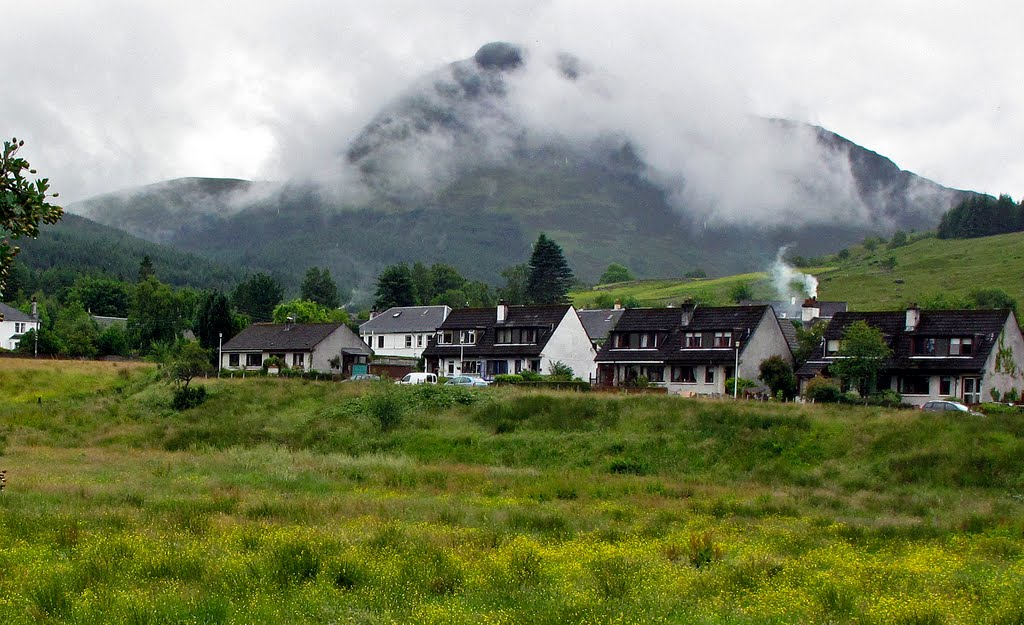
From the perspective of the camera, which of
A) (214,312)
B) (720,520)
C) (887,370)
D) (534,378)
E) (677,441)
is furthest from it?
(214,312)

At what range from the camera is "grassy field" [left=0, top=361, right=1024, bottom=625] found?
54.0 feet

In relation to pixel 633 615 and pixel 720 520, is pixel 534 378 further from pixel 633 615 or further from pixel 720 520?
pixel 633 615

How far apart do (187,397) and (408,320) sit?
6090 centimetres

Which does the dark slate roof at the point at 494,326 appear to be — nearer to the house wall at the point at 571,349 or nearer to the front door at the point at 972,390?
the house wall at the point at 571,349

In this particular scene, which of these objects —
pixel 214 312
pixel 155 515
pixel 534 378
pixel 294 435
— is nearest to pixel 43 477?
pixel 155 515

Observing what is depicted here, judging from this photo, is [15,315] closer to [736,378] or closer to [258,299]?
[258,299]

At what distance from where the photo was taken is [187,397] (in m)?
67.6

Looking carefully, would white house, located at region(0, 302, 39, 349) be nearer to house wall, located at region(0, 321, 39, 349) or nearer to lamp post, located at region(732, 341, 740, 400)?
house wall, located at region(0, 321, 39, 349)

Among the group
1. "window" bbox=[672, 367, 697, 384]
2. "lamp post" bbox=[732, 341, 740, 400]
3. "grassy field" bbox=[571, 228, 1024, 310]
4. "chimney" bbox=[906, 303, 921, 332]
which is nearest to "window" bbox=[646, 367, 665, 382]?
"window" bbox=[672, 367, 697, 384]

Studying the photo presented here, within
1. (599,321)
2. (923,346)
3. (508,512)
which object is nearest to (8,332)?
(599,321)

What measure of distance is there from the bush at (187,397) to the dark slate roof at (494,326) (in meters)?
31.9

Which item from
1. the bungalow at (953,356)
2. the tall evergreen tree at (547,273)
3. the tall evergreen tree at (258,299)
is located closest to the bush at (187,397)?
the bungalow at (953,356)

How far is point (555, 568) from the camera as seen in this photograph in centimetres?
1973

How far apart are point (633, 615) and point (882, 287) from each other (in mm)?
174272
